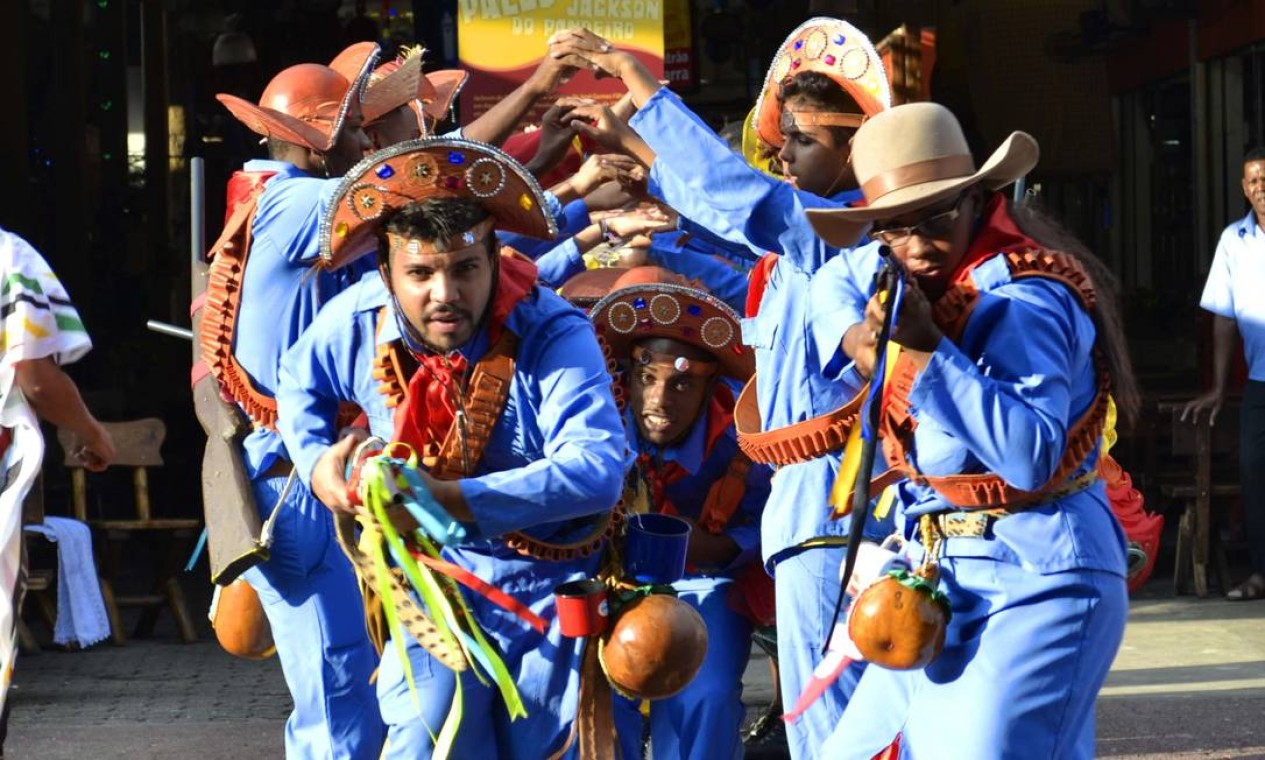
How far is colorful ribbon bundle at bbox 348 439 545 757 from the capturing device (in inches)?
165

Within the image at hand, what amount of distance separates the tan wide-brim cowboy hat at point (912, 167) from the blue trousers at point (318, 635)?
209 centimetres

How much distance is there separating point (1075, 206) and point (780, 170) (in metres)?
10.9

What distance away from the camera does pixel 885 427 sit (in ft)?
14.2

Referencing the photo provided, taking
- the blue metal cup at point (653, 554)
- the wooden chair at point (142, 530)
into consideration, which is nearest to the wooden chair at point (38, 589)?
the wooden chair at point (142, 530)

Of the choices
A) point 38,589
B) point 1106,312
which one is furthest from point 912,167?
point 38,589

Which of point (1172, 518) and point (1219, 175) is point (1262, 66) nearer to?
point (1219, 175)

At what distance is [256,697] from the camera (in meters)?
8.75

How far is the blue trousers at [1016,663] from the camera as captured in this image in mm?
4062

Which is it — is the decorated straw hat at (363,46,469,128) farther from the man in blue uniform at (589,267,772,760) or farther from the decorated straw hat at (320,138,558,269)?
the decorated straw hat at (320,138,558,269)

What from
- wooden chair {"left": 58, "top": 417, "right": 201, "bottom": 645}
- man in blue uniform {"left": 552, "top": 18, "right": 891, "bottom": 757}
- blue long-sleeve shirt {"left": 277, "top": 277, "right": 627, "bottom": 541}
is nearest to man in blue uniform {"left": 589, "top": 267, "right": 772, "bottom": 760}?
man in blue uniform {"left": 552, "top": 18, "right": 891, "bottom": 757}

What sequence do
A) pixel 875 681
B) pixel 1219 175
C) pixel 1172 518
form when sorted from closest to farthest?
1. pixel 875 681
2. pixel 1172 518
3. pixel 1219 175

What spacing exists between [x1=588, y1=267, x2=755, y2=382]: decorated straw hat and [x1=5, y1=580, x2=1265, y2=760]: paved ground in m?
1.63

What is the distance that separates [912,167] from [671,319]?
207 cm

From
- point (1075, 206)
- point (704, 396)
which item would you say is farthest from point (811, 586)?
point (1075, 206)
